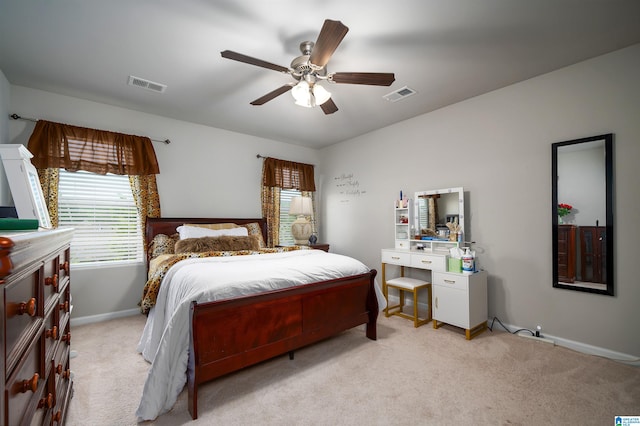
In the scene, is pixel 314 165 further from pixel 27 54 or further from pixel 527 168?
pixel 27 54

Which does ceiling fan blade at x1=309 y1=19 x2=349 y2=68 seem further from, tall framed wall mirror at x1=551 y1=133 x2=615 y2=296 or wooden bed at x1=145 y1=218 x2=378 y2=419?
tall framed wall mirror at x1=551 y1=133 x2=615 y2=296

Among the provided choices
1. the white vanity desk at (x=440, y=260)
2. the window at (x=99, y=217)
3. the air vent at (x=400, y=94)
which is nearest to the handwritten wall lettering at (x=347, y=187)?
the white vanity desk at (x=440, y=260)

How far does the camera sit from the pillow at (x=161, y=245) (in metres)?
3.47

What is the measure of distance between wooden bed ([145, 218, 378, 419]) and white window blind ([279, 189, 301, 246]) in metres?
2.52

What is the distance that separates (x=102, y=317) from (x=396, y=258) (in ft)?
11.9

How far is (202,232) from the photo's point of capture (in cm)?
367

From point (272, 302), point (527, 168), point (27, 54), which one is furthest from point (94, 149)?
point (527, 168)

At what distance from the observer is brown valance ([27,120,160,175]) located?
3029 mm

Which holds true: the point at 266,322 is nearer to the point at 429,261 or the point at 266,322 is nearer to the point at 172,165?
the point at 429,261

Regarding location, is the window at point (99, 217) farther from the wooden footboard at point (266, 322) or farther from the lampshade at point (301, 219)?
the wooden footboard at point (266, 322)

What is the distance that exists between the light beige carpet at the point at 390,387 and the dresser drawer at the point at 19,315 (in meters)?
1.28

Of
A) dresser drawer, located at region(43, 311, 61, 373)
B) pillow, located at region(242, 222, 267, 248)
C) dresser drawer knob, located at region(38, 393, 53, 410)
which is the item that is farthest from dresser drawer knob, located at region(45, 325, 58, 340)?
pillow, located at region(242, 222, 267, 248)

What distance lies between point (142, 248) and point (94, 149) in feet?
4.23

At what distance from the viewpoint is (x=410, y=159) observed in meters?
3.98
